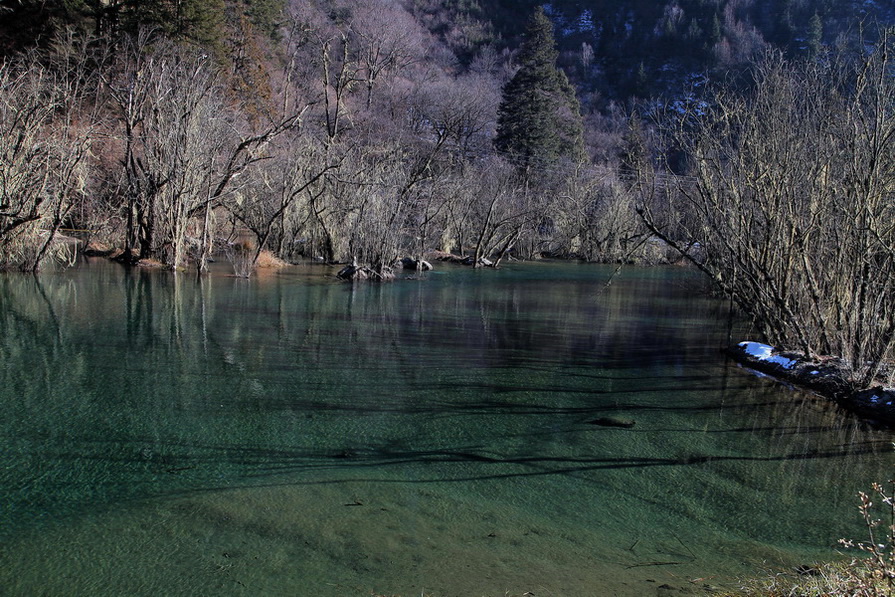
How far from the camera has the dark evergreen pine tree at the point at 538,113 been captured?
53.3 meters

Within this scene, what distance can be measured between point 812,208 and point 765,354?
100 inches

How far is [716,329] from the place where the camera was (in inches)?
583

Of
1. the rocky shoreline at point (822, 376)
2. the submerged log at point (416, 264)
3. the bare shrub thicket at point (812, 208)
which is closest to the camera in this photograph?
the rocky shoreline at point (822, 376)

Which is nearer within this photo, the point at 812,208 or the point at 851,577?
the point at 851,577

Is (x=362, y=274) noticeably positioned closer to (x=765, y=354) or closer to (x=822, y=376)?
(x=765, y=354)

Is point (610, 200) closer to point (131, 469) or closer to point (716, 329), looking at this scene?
point (716, 329)

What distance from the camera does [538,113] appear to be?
5388 centimetres

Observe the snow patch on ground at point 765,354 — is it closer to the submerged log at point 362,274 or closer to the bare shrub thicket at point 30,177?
the submerged log at point 362,274

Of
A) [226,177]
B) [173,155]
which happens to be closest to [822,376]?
[226,177]

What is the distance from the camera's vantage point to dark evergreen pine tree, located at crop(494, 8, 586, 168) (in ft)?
175

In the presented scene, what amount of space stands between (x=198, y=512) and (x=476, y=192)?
34231 millimetres

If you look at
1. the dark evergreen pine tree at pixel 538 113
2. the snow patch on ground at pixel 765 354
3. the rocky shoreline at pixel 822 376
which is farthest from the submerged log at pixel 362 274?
the dark evergreen pine tree at pixel 538 113

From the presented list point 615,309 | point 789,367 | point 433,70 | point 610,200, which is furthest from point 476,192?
point 433,70

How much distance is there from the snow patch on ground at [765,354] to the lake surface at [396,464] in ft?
1.73
